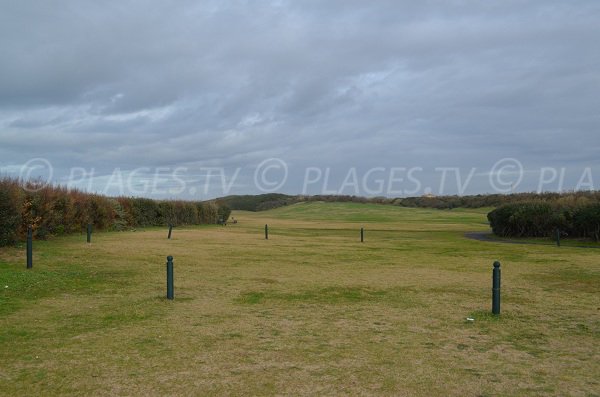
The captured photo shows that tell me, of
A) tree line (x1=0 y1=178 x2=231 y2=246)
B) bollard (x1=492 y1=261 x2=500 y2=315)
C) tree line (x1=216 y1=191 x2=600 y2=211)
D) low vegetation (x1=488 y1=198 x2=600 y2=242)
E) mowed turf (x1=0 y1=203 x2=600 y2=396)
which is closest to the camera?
mowed turf (x1=0 y1=203 x2=600 y2=396)

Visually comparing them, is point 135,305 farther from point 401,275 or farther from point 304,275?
point 401,275

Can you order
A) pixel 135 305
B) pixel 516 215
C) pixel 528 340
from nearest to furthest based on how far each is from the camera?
pixel 528 340
pixel 135 305
pixel 516 215

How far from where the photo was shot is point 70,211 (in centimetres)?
2745

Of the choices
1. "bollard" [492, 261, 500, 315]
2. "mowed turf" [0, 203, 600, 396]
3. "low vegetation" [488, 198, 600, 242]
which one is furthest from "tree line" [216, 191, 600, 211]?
"bollard" [492, 261, 500, 315]

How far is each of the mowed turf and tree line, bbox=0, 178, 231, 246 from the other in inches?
91.8

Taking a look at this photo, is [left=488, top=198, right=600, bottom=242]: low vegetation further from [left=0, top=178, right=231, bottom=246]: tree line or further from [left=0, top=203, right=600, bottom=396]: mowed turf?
[left=0, top=178, right=231, bottom=246]: tree line

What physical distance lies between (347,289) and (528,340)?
18.0 ft

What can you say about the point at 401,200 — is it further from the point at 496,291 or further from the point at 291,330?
the point at 291,330

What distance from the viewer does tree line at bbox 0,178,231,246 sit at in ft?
61.7

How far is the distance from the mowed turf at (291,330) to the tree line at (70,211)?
2.33 metres

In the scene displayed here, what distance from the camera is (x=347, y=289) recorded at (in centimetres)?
1291

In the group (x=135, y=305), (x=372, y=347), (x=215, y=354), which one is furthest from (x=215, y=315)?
(x=372, y=347)

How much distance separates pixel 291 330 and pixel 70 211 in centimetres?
2265

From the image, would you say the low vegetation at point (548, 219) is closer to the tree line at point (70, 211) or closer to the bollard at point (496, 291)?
the bollard at point (496, 291)
